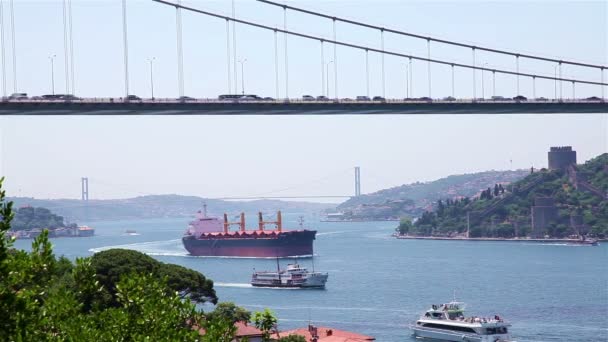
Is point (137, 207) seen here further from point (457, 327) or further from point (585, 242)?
point (457, 327)

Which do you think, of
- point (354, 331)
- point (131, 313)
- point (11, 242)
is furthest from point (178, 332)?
point (354, 331)

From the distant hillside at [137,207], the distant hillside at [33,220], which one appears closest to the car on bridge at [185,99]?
the distant hillside at [33,220]

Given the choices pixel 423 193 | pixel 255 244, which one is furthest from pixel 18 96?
pixel 423 193

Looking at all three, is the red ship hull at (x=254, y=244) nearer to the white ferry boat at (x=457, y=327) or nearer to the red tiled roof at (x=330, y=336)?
the white ferry boat at (x=457, y=327)

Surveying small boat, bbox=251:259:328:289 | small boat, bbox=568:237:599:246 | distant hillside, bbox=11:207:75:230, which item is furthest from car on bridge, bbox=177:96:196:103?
distant hillside, bbox=11:207:75:230

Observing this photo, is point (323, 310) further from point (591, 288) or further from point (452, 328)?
point (591, 288)

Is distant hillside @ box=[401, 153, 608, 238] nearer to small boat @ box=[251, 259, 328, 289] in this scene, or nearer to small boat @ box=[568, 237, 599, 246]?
small boat @ box=[568, 237, 599, 246]
